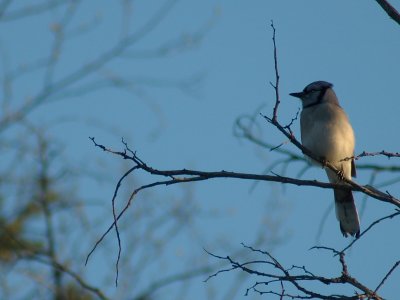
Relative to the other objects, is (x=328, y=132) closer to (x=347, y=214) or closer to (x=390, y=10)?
(x=347, y=214)

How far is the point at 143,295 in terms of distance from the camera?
7352 mm

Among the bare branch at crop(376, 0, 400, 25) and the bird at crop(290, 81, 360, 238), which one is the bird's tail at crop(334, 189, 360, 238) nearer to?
the bird at crop(290, 81, 360, 238)

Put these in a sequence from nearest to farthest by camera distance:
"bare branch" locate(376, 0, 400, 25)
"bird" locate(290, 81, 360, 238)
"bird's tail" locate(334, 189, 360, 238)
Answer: "bare branch" locate(376, 0, 400, 25) < "bird's tail" locate(334, 189, 360, 238) < "bird" locate(290, 81, 360, 238)

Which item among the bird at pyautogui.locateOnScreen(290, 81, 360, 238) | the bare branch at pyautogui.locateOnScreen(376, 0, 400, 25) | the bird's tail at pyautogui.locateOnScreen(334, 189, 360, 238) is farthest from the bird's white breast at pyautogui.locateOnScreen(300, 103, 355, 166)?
the bare branch at pyautogui.locateOnScreen(376, 0, 400, 25)

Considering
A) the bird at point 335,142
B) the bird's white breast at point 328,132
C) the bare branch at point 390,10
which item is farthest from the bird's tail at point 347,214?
the bare branch at point 390,10

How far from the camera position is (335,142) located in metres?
5.46

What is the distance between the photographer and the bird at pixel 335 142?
17.2 ft

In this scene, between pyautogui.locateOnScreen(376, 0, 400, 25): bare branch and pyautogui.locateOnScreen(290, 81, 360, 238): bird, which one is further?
pyautogui.locateOnScreen(290, 81, 360, 238): bird

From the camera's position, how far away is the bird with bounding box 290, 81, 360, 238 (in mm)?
5246

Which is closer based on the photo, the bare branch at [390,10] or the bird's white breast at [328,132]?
the bare branch at [390,10]

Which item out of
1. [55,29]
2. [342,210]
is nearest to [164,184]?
[342,210]

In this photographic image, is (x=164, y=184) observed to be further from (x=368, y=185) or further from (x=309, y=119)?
(x=309, y=119)

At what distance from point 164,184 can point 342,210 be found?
2453 mm

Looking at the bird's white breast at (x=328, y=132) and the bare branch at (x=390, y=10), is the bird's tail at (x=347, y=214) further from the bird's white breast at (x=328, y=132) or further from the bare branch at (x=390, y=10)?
the bare branch at (x=390, y=10)
